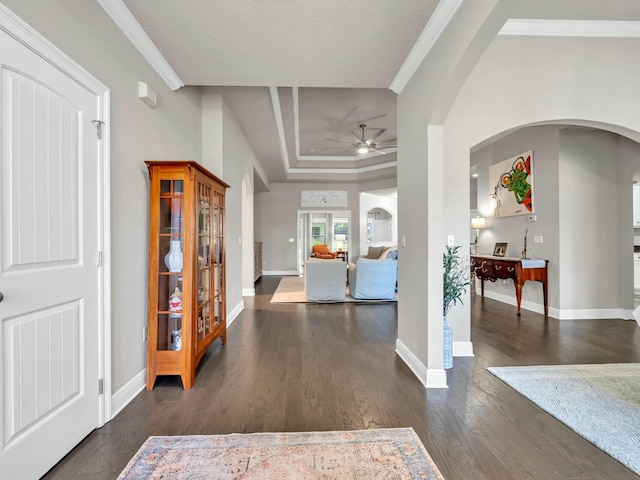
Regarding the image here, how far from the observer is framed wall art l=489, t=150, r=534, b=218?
4836 mm

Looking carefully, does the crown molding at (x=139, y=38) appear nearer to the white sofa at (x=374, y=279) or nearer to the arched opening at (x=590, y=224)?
the white sofa at (x=374, y=279)

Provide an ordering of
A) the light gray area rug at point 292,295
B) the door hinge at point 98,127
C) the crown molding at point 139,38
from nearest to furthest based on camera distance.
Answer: the door hinge at point 98,127 < the crown molding at point 139,38 < the light gray area rug at point 292,295

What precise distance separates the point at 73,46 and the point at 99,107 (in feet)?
1.07

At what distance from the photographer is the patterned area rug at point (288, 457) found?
4.95 ft

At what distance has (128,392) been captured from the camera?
2227 millimetres

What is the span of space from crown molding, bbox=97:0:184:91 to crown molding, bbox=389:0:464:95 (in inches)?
80.5

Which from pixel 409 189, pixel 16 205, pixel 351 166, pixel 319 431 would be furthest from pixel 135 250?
pixel 351 166

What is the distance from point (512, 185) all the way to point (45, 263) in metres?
5.92

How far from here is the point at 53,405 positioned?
1.58 metres

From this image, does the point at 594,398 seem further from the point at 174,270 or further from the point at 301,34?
the point at 301,34

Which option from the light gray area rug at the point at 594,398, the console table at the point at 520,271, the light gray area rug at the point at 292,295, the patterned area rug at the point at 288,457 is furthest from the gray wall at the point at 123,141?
the console table at the point at 520,271

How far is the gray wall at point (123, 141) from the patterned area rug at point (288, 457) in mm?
759

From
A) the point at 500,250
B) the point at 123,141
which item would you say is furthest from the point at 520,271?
the point at 123,141

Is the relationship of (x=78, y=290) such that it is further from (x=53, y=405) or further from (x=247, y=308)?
(x=247, y=308)
